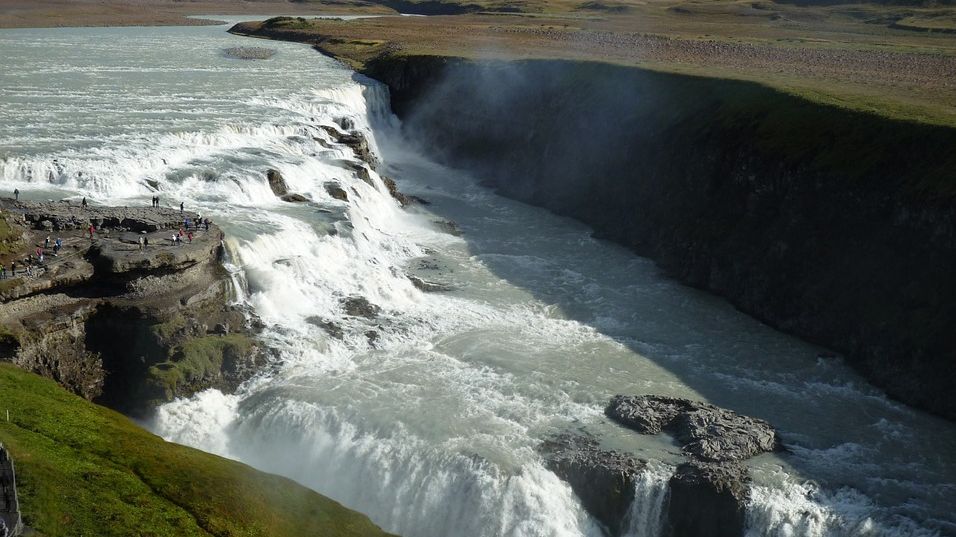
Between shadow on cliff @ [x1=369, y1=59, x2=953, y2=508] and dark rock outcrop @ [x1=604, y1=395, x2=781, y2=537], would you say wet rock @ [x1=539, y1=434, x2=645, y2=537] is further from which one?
shadow on cliff @ [x1=369, y1=59, x2=953, y2=508]

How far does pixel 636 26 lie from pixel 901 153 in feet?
286

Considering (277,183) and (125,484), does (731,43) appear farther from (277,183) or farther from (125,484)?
(125,484)

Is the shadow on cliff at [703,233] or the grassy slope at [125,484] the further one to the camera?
the shadow on cliff at [703,233]

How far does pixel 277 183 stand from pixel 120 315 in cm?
1904

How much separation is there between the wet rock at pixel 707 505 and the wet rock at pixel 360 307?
17803mm

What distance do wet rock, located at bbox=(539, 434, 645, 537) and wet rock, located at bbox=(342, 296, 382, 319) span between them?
45.3 feet

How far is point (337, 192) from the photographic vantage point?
54.9 meters

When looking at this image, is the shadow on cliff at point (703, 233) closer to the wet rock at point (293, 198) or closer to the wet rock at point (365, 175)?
→ the wet rock at point (365, 175)

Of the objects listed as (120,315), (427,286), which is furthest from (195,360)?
(427,286)

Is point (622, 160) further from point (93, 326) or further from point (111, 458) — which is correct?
point (111, 458)

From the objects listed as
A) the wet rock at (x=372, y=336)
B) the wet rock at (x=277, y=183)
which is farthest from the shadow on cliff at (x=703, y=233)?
the wet rock at (x=277, y=183)

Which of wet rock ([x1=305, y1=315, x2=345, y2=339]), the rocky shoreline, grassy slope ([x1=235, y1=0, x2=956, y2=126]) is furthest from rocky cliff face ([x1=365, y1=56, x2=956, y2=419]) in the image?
wet rock ([x1=305, y1=315, x2=345, y2=339])

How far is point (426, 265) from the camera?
5138 centimetres

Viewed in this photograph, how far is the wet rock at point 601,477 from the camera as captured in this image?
98.8 feet
